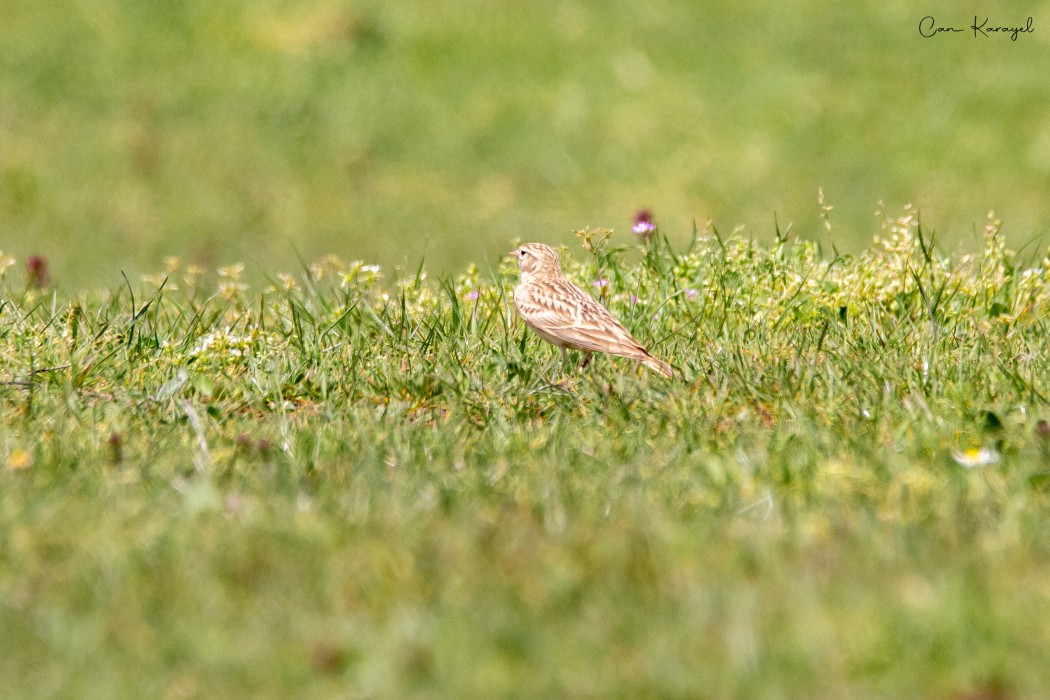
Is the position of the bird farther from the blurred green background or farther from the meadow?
the blurred green background

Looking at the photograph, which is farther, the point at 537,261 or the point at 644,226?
the point at 644,226

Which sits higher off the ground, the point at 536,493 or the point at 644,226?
the point at 644,226

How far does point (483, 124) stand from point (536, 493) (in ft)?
37.3

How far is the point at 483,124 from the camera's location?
1588cm

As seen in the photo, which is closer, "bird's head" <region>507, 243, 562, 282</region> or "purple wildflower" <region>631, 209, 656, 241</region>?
"bird's head" <region>507, 243, 562, 282</region>

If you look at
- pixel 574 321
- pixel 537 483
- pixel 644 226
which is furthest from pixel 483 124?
pixel 537 483

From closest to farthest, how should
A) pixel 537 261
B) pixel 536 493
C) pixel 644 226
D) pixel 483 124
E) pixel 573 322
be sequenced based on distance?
pixel 536 493
pixel 573 322
pixel 537 261
pixel 644 226
pixel 483 124

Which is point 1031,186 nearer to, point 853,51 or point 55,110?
point 853,51

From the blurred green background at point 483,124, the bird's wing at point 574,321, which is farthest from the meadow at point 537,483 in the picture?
the blurred green background at point 483,124

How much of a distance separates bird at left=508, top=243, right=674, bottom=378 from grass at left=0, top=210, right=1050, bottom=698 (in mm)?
93

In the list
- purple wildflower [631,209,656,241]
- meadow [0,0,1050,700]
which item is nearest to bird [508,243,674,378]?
meadow [0,0,1050,700]

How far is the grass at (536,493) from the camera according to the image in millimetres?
3705

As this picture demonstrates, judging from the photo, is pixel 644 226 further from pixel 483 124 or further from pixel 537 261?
pixel 483 124

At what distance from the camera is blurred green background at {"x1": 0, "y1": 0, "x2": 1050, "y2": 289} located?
14648 mm
